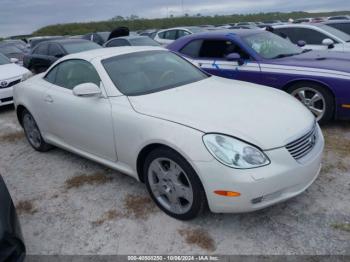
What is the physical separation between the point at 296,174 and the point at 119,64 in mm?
2179

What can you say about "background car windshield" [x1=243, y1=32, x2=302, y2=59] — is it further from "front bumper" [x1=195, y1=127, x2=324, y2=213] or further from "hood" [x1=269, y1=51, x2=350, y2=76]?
"front bumper" [x1=195, y1=127, x2=324, y2=213]

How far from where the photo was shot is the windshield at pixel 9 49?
582 inches

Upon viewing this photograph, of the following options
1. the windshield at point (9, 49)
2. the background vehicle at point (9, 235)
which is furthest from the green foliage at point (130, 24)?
the background vehicle at point (9, 235)

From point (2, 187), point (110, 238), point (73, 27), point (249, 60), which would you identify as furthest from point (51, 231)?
point (73, 27)

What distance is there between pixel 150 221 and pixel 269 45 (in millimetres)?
4100

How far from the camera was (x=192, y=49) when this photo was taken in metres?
6.48

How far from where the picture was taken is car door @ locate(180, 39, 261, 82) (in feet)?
18.5

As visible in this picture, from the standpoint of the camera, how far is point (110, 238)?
2949 millimetres

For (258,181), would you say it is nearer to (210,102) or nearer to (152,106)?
(210,102)

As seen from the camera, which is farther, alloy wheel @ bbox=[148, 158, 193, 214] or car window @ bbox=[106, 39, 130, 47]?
car window @ bbox=[106, 39, 130, 47]

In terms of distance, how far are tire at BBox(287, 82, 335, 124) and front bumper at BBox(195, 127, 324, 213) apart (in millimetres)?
2456

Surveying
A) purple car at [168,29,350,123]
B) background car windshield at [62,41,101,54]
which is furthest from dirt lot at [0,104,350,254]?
background car windshield at [62,41,101,54]

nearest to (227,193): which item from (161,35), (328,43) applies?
(328,43)

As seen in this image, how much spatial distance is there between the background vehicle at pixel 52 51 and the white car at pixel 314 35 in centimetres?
531
